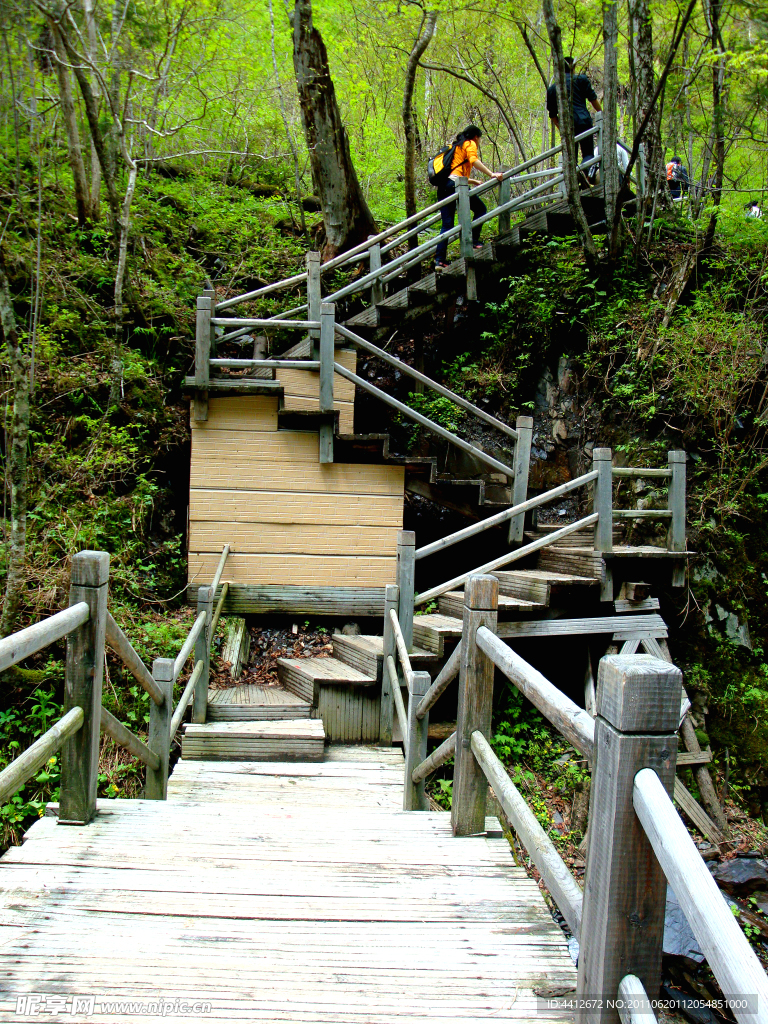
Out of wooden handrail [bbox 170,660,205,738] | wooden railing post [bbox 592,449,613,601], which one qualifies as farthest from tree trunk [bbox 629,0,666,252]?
wooden handrail [bbox 170,660,205,738]

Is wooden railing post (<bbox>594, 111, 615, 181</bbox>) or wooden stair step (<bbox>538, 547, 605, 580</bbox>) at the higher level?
wooden railing post (<bbox>594, 111, 615, 181</bbox>)

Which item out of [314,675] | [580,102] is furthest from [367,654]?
[580,102]

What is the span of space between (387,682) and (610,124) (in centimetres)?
716

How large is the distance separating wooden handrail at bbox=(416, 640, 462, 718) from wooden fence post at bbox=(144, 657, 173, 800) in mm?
1347

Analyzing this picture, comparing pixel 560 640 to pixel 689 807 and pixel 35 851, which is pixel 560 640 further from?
pixel 35 851

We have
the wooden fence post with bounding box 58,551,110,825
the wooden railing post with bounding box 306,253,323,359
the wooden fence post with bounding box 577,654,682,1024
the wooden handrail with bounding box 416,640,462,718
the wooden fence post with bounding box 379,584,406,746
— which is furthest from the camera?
the wooden railing post with bounding box 306,253,323,359

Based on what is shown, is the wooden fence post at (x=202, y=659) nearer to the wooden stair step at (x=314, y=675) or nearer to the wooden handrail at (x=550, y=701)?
the wooden stair step at (x=314, y=675)

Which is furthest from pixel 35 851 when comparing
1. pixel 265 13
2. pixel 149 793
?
pixel 265 13

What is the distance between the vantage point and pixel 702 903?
3.77ft

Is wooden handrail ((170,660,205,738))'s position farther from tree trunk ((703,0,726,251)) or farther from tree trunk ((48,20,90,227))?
tree trunk ((703,0,726,251))

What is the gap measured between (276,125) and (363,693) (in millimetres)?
11990

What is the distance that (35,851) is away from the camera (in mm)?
2438

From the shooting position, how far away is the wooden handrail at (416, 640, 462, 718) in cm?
308

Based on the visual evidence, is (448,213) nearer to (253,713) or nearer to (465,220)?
(465,220)
